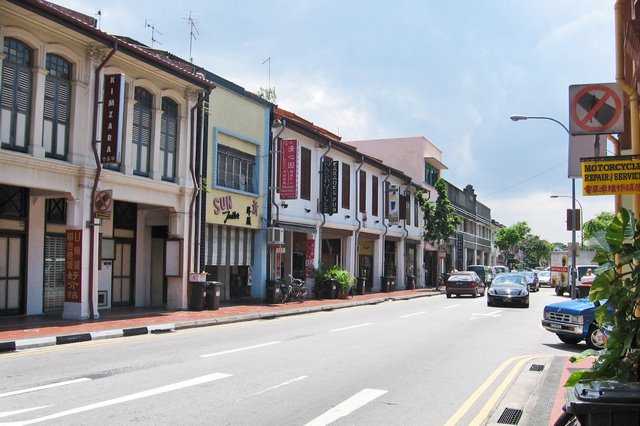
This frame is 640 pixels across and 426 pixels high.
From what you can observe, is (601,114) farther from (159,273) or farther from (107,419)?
(159,273)

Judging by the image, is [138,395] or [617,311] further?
[138,395]

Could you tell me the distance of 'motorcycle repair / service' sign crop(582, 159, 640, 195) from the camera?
7082mm

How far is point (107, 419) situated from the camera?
652 centimetres

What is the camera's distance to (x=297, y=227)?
91.6 ft

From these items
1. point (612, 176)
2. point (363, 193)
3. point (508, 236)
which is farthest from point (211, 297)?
point (508, 236)

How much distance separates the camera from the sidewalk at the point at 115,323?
42.1 feet

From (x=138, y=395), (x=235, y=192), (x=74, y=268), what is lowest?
(x=138, y=395)

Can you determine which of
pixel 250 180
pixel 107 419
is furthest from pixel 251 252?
pixel 107 419

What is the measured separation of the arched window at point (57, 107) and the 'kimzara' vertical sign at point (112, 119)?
3.23 feet

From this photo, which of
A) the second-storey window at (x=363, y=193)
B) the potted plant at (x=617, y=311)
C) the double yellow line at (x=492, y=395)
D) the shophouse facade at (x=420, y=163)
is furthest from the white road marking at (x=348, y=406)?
the shophouse facade at (x=420, y=163)

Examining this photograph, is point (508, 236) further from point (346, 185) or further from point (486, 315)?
point (486, 315)

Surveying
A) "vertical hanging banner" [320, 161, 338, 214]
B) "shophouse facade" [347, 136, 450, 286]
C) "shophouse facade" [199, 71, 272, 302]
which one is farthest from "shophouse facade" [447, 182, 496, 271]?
"shophouse facade" [199, 71, 272, 302]

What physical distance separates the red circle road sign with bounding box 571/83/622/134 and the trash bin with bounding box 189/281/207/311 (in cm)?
1432

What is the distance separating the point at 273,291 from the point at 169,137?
8.07m
